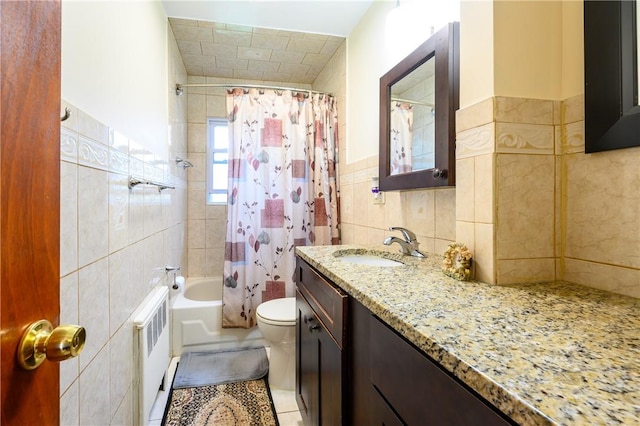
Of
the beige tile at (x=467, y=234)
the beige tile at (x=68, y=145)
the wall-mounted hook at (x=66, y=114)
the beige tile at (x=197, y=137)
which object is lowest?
the beige tile at (x=467, y=234)

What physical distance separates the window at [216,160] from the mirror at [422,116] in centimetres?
205

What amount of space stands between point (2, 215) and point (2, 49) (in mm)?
196

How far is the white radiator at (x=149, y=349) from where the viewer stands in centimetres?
139

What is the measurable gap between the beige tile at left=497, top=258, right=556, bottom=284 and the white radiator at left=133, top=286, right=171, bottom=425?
1.43 m

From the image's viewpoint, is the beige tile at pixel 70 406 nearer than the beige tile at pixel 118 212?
Yes

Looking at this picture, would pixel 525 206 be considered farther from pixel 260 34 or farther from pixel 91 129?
pixel 260 34

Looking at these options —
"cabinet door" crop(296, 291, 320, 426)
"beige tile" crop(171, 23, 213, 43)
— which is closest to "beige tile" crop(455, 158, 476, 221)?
"cabinet door" crop(296, 291, 320, 426)

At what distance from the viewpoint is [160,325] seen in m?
1.71

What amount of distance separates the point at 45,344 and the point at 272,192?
2.03 meters

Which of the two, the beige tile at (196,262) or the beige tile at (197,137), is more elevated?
the beige tile at (197,137)

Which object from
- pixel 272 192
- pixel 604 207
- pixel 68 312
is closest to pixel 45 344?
pixel 68 312

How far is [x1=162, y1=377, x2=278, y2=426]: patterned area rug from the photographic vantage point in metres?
1.61

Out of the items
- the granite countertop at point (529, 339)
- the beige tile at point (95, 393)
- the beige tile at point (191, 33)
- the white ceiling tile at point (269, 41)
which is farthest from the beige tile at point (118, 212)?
the white ceiling tile at point (269, 41)

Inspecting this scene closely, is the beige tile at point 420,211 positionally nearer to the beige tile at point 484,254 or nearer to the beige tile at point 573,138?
the beige tile at point 484,254
